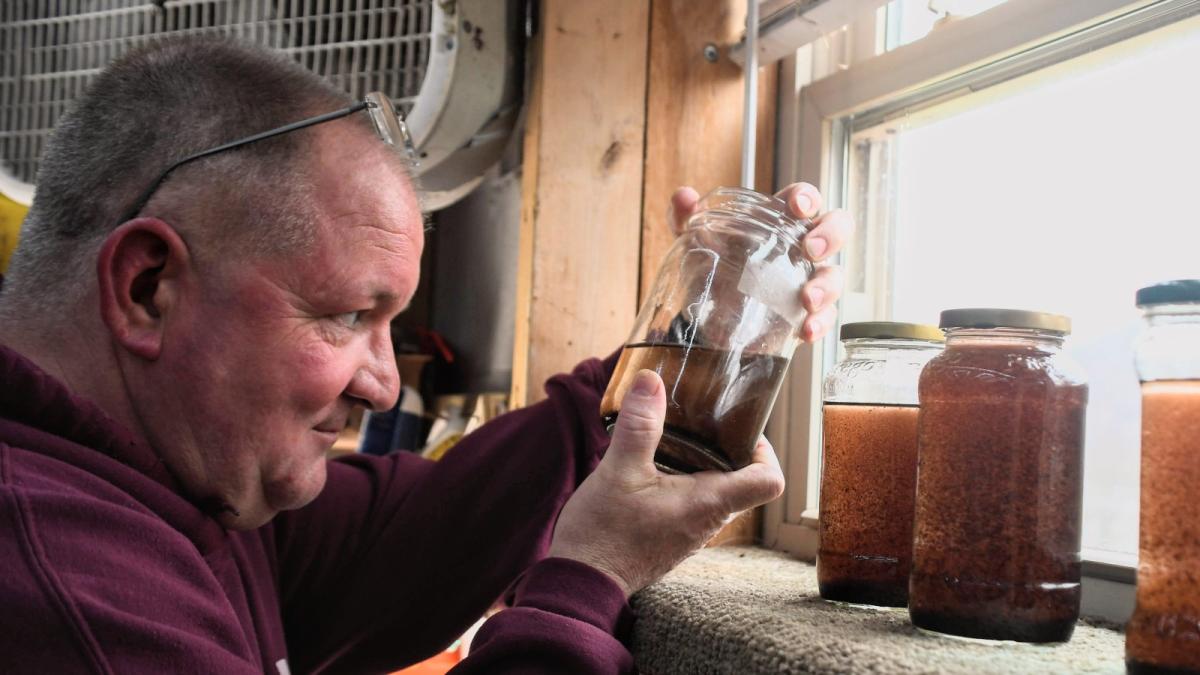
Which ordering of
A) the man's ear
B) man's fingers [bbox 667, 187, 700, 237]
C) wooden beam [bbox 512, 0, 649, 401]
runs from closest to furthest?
the man's ear, man's fingers [bbox 667, 187, 700, 237], wooden beam [bbox 512, 0, 649, 401]

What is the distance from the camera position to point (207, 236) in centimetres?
78

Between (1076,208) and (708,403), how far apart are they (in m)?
0.42

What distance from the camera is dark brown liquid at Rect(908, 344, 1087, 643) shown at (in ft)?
2.07

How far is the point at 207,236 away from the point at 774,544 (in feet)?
2.27

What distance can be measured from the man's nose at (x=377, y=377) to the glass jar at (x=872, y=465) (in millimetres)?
387

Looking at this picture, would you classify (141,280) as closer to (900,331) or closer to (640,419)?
(640,419)

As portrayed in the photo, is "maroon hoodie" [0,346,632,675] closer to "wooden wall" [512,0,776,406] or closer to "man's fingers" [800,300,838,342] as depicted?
"wooden wall" [512,0,776,406]

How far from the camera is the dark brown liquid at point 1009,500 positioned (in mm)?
632

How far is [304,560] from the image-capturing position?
1.11 m

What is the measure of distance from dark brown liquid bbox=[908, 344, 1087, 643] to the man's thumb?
0.20 meters

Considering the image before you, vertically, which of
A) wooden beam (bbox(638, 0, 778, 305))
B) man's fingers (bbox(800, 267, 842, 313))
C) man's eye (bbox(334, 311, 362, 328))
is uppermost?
wooden beam (bbox(638, 0, 778, 305))

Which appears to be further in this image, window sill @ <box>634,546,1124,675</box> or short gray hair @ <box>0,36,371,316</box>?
short gray hair @ <box>0,36,371,316</box>

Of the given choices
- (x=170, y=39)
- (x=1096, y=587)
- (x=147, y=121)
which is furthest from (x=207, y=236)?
(x=1096, y=587)

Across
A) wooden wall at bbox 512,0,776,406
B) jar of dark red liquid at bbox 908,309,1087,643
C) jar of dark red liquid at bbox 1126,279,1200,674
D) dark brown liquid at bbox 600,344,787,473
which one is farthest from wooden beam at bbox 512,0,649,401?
jar of dark red liquid at bbox 1126,279,1200,674
